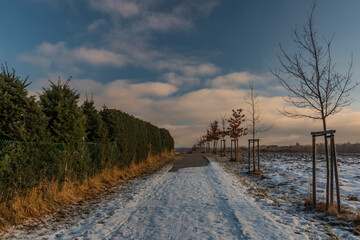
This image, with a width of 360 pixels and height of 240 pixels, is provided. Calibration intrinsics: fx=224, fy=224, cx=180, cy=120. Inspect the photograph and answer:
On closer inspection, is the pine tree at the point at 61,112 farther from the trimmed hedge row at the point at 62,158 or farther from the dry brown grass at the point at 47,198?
the dry brown grass at the point at 47,198

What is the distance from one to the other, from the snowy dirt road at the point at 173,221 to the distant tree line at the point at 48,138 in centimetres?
164

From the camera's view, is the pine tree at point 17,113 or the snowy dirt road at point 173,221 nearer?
the snowy dirt road at point 173,221

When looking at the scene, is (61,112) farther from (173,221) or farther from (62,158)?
(173,221)

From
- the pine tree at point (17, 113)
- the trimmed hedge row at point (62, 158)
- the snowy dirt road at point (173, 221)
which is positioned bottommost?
the snowy dirt road at point (173, 221)

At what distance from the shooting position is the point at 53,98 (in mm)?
8188

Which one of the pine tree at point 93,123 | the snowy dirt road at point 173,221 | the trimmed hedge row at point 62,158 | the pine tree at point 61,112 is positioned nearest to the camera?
the snowy dirt road at point 173,221

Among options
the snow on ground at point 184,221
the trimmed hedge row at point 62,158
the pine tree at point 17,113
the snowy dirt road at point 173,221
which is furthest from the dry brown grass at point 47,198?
the pine tree at point 17,113

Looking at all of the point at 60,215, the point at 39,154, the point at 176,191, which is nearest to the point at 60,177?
the point at 39,154

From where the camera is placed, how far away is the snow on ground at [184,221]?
4.40 m

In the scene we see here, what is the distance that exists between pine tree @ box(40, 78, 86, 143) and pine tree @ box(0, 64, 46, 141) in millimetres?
889

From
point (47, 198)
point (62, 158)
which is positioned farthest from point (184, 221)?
point (62, 158)

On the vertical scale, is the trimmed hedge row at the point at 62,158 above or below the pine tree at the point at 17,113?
below

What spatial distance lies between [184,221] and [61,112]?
5.85m

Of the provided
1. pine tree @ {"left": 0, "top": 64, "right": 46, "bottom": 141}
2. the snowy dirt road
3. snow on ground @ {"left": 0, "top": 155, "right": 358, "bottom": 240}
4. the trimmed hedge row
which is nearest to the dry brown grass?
the trimmed hedge row
